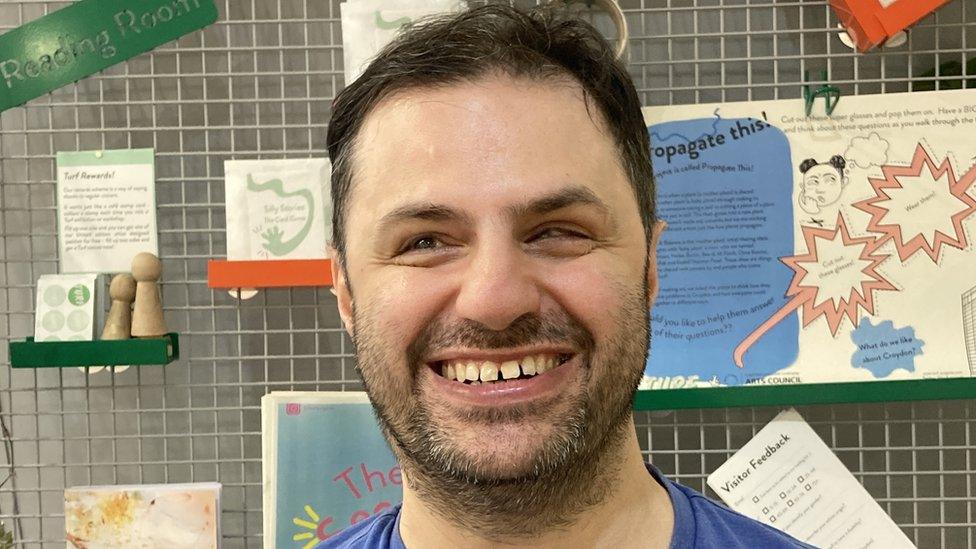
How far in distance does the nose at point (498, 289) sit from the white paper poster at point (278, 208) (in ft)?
1.85

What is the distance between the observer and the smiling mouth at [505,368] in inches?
30.3

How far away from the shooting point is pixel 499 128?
0.78 meters

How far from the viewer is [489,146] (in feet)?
2.53

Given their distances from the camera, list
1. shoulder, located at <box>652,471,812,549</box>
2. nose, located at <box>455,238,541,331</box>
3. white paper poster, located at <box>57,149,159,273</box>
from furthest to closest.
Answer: white paper poster, located at <box>57,149,159,273</box> → shoulder, located at <box>652,471,812,549</box> → nose, located at <box>455,238,541,331</box>

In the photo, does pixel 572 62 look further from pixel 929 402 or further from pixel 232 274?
pixel 929 402

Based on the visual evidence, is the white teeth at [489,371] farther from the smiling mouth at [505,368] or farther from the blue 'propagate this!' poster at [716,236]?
the blue 'propagate this!' poster at [716,236]

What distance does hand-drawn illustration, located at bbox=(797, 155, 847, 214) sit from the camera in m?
1.24

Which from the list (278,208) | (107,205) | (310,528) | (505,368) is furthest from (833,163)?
(107,205)

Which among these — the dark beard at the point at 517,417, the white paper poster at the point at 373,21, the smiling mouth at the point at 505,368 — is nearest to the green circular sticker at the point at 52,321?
the white paper poster at the point at 373,21

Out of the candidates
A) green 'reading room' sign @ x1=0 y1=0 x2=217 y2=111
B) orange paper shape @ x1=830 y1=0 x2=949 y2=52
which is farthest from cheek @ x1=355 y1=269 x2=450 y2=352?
orange paper shape @ x1=830 y1=0 x2=949 y2=52

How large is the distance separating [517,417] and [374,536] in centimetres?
31

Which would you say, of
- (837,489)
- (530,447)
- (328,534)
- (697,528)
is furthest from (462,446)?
(837,489)

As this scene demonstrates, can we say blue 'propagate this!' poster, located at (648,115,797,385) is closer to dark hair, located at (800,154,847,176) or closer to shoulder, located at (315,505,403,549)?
dark hair, located at (800,154,847,176)

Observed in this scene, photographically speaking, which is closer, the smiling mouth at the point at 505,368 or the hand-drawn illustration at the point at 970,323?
the smiling mouth at the point at 505,368
